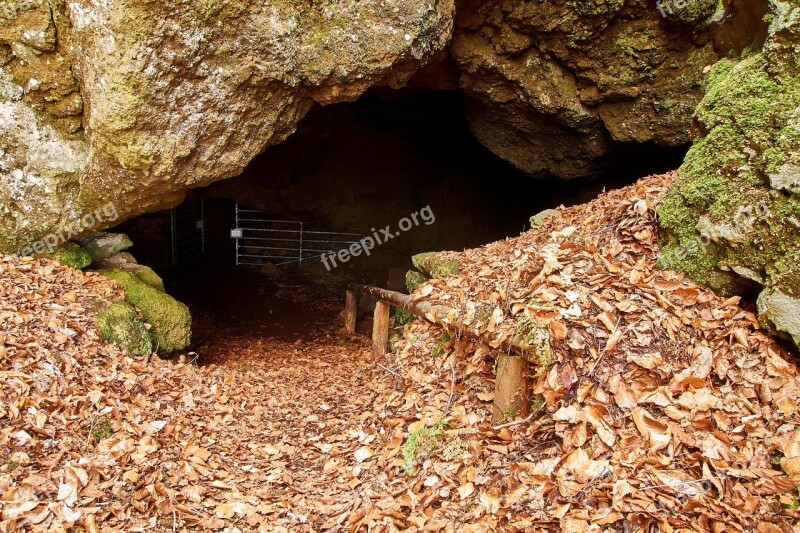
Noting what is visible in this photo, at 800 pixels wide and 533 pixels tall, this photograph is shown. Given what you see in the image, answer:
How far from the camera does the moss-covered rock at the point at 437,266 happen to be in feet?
16.4

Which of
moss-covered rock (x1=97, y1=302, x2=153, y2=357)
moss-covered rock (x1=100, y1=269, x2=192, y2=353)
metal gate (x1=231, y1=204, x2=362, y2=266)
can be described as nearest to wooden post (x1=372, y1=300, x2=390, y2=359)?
moss-covered rock (x1=100, y1=269, x2=192, y2=353)

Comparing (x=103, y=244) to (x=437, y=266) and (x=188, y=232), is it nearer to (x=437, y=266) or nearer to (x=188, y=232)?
(x=437, y=266)

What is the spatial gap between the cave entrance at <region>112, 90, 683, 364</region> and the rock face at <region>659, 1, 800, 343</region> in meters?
5.22

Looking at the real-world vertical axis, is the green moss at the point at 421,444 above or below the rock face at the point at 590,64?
below

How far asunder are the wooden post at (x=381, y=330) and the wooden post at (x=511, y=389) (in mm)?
2570

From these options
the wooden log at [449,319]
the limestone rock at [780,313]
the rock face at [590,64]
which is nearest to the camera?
the limestone rock at [780,313]

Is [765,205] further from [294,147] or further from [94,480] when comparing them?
[294,147]

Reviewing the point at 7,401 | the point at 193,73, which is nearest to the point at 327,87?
the point at 193,73
